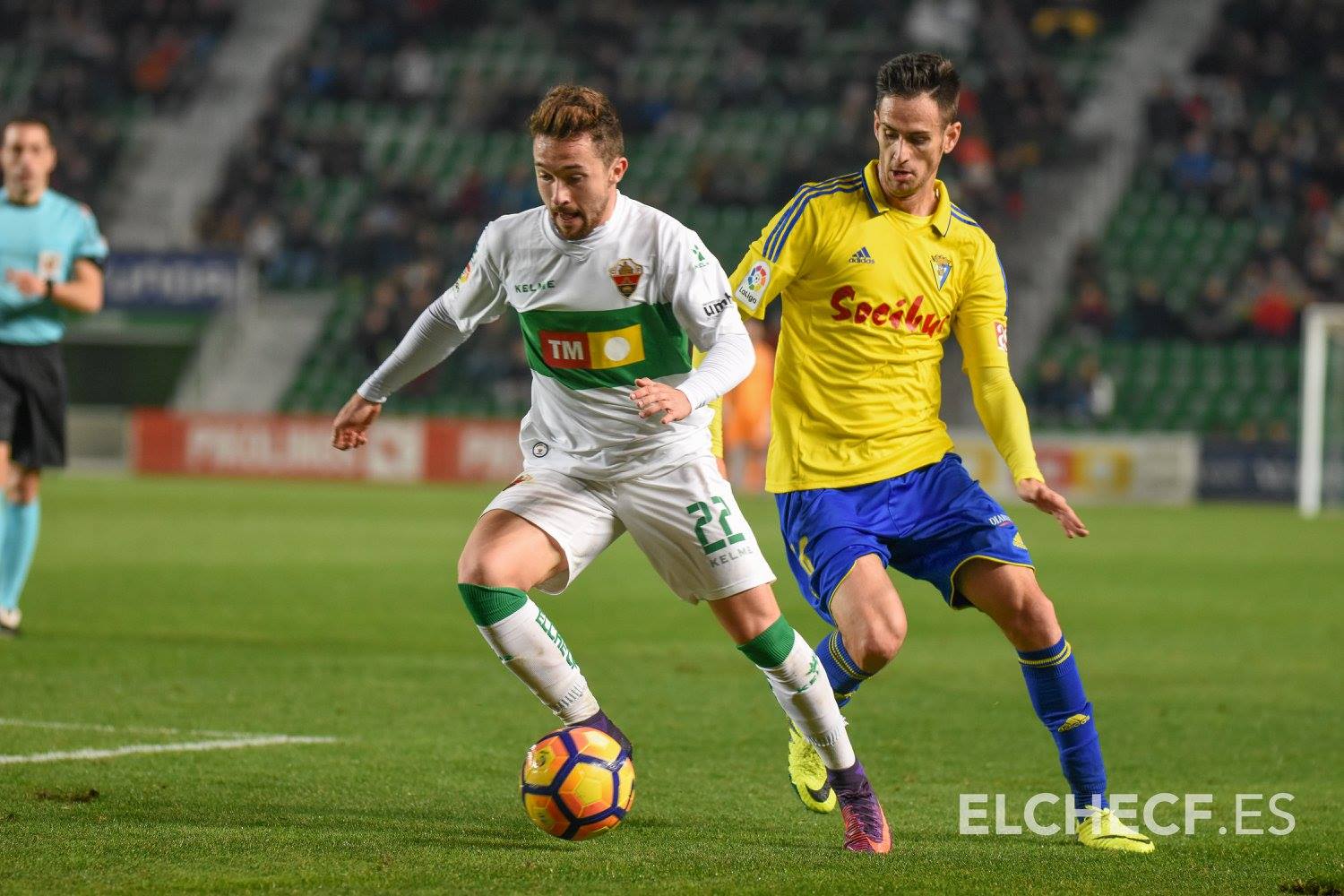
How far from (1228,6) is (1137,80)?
189 centimetres

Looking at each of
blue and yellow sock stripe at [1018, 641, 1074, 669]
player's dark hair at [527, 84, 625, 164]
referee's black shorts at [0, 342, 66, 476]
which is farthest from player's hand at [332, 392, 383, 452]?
referee's black shorts at [0, 342, 66, 476]

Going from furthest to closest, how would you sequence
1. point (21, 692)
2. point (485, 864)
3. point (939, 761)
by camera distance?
point (21, 692), point (939, 761), point (485, 864)

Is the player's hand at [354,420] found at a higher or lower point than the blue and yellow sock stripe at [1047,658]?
higher

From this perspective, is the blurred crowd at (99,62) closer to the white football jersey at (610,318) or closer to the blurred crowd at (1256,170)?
the blurred crowd at (1256,170)

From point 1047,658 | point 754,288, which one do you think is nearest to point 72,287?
point 754,288

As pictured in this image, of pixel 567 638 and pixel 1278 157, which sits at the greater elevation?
pixel 1278 157

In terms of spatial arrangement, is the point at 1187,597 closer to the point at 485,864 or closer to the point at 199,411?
the point at 485,864

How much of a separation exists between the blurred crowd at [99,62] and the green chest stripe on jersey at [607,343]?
28405mm

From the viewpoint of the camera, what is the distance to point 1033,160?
2884cm

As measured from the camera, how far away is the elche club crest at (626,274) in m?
5.21

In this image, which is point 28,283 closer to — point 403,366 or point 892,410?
point 403,366

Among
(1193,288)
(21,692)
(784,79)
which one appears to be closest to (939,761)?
(21,692)

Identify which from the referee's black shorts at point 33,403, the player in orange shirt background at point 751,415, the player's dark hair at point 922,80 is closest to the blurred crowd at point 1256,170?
the player in orange shirt background at point 751,415

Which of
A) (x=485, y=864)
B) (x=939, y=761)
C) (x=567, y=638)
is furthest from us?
(x=567, y=638)
